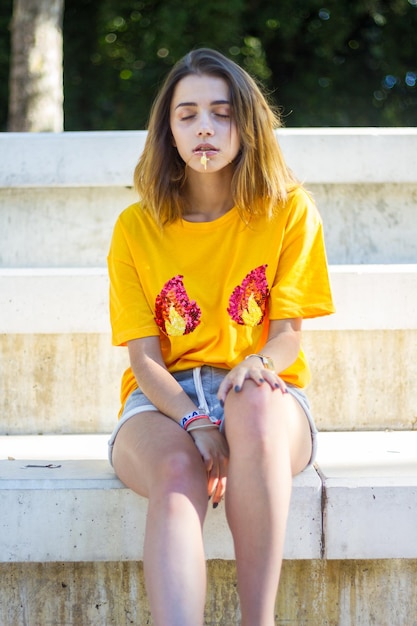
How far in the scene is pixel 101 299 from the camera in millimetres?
2799

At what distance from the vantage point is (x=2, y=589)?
7.18ft

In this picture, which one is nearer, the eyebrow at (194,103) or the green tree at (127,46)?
the eyebrow at (194,103)

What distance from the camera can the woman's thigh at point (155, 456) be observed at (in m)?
1.87

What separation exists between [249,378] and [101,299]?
950 mm

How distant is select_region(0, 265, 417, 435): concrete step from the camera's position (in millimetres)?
2787

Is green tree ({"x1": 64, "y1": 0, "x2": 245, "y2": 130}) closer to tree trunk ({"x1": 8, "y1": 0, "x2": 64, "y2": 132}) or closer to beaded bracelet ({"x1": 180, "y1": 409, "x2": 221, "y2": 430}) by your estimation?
tree trunk ({"x1": 8, "y1": 0, "x2": 64, "y2": 132})

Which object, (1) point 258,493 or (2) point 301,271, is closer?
(1) point 258,493

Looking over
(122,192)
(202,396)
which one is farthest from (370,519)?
(122,192)

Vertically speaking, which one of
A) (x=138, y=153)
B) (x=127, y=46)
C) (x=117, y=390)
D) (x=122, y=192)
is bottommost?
(x=117, y=390)

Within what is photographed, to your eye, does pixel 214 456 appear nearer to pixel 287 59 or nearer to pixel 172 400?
pixel 172 400

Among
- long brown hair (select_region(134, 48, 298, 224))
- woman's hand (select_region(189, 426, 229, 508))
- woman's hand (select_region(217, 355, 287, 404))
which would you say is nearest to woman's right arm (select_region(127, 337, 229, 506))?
woman's hand (select_region(189, 426, 229, 508))

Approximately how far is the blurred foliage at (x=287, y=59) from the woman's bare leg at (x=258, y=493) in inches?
361

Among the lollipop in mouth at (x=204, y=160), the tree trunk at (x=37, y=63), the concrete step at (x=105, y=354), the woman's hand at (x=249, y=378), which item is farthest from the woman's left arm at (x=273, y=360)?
the tree trunk at (x=37, y=63)

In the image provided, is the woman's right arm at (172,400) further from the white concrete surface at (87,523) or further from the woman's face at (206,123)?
the woman's face at (206,123)
